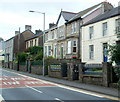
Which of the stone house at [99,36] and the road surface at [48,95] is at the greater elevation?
the stone house at [99,36]

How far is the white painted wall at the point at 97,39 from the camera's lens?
2617cm

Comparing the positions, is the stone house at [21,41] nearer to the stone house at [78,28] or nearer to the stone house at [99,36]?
the stone house at [78,28]

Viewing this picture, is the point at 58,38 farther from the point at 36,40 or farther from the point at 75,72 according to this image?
the point at 75,72

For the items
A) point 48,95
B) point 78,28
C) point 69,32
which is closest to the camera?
point 48,95

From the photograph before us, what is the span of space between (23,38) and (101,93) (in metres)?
57.2

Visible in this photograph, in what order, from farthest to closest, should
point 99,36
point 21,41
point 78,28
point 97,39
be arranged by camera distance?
1. point 21,41
2. point 78,28
3. point 97,39
4. point 99,36

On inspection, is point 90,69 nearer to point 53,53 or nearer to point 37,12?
point 37,12

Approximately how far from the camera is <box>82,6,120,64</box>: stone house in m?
26.0

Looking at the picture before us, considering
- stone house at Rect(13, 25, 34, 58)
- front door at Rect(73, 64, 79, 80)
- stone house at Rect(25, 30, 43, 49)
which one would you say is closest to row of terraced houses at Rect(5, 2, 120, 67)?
front door at Rect(73, 64, 79, 80)

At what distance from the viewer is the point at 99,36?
2859cm

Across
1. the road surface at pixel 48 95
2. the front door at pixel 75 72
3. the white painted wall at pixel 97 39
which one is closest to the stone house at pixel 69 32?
the white painted wall at pixel 97 39

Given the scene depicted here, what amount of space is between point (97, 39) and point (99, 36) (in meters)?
0.56

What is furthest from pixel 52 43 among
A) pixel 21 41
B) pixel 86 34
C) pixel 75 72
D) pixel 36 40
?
pixel 21 41

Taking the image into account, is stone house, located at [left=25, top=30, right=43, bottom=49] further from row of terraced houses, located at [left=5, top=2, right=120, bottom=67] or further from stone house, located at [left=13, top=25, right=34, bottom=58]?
row of terraced houses, located at [left=5, top=2, right=120, bottom=67]
